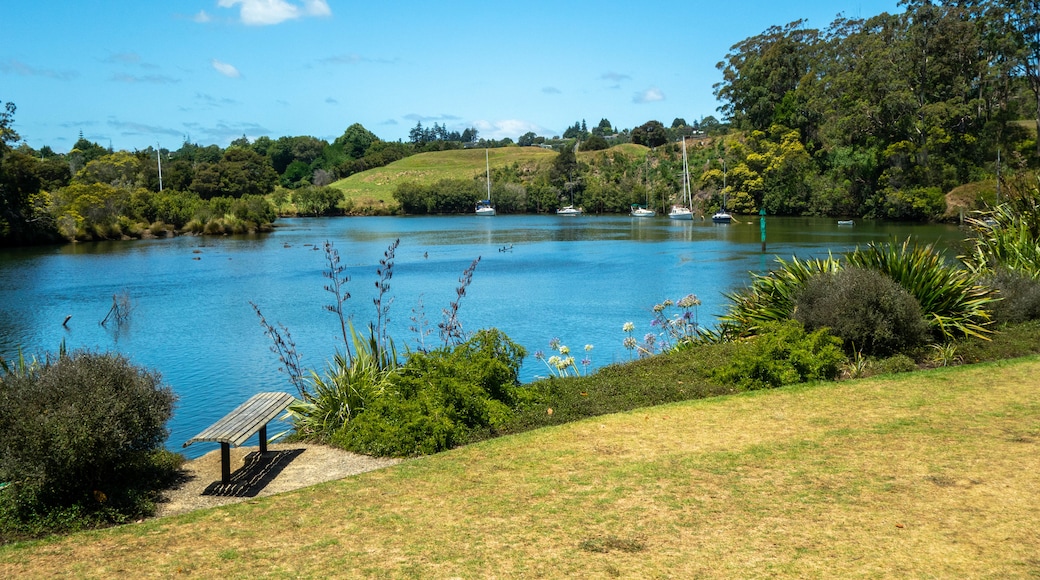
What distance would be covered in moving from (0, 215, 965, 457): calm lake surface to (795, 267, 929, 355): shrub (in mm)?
1193

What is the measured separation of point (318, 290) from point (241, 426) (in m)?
26.8

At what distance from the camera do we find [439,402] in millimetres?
9188

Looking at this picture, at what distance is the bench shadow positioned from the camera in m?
7.51

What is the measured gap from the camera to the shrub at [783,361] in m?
10.7

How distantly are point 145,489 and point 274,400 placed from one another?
1.95 m

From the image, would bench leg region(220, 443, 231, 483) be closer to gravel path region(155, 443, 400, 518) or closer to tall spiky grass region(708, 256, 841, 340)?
gravel path region(155, 443, 400, 518)

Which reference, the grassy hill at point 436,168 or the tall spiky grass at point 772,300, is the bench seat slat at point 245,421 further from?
the grassy hill at point 436,168

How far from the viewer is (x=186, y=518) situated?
6.64 m

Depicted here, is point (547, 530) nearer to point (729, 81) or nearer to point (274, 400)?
point (274, 400)

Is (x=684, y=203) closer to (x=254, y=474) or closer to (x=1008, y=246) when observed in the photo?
(x=1008, y=246)

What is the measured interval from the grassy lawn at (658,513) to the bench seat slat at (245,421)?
767 mm

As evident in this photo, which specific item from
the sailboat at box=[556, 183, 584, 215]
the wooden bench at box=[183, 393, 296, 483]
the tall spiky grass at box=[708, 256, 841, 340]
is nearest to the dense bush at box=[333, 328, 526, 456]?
the wooden bench at box=[183, 393, 296, 483]

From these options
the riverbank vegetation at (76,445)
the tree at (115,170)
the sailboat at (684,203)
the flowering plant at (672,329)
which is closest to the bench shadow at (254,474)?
the riverbank vegetation at (76,445)

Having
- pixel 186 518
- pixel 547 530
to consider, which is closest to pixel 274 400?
pixel 186 518
